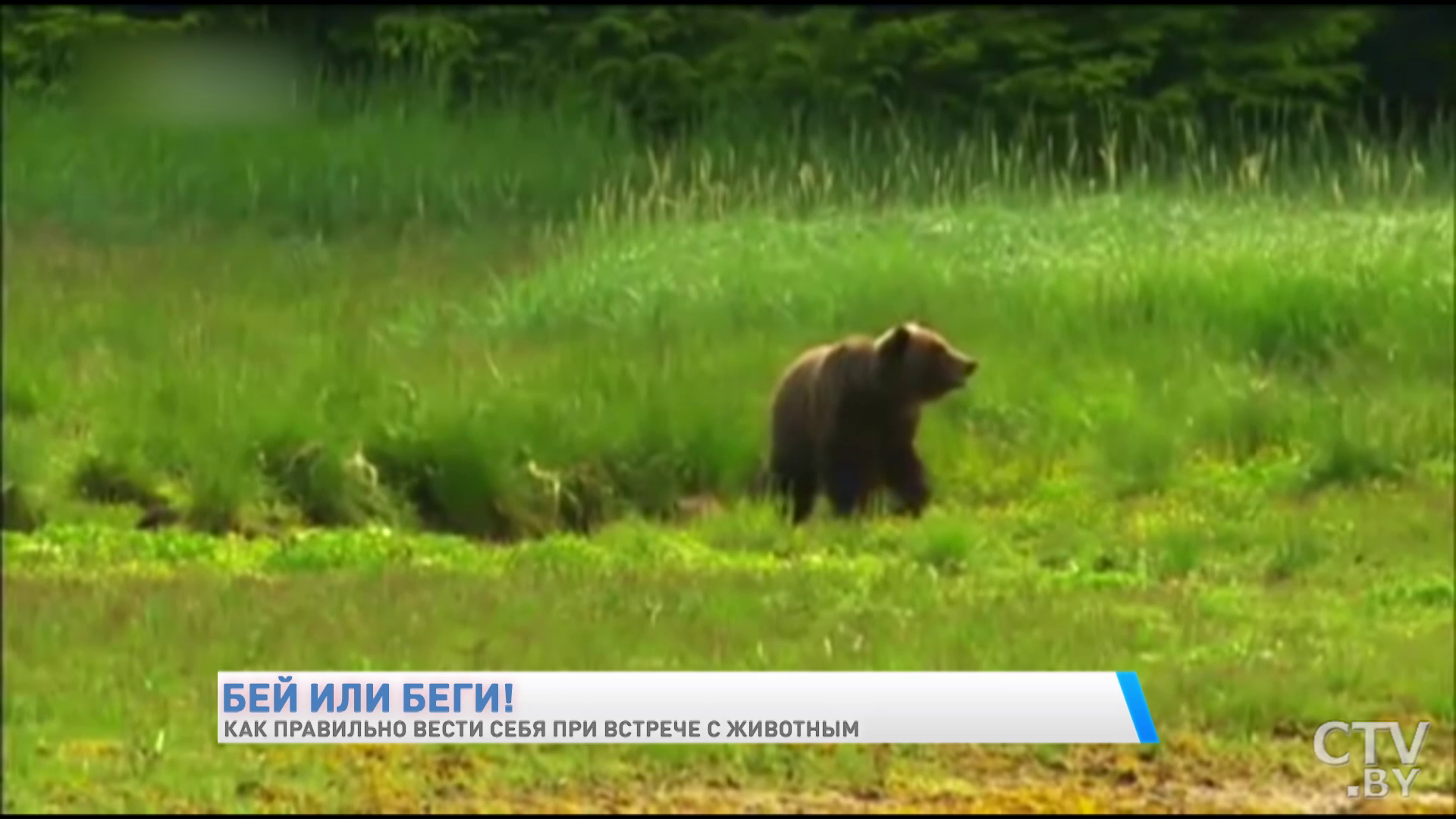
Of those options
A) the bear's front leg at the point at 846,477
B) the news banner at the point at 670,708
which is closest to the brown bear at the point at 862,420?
the bear's front leg at the point at 846,477

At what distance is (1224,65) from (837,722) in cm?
1769

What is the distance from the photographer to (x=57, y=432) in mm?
13086

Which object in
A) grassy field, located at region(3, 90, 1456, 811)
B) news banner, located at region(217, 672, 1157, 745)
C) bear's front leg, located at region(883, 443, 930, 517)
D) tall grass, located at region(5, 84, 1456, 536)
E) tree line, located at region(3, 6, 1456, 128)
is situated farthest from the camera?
tree line, located at region(3, 6, 1456, 128)

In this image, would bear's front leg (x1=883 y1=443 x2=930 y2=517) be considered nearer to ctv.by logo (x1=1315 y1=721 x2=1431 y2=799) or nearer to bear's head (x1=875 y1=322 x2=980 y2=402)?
bear's head (x1=875 y1=322 x2=980 y2=402)

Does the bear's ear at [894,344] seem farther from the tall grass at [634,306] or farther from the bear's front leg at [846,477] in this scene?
the tall grass at [634,306]

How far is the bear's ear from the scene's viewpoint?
1212 centimetres

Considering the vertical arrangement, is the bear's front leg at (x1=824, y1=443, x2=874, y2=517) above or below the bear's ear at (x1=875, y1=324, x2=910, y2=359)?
below

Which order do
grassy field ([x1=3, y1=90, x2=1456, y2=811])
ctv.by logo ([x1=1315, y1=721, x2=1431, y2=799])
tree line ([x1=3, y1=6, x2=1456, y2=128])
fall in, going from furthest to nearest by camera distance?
tree line ([x1=3, y1=6, x2=1456, y2=128]) < grassy field ([x1=3, y1=90, x2=1456, y2=811]) < ctv.by logo ([x1=1315, y1=721, x2=1431, y2=799])

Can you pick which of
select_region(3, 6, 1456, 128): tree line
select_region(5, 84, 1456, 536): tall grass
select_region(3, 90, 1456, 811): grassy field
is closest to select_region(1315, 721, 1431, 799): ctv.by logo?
select_region(3, 90, 1456, 811): grassy field

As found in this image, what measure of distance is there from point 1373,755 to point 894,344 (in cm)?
459

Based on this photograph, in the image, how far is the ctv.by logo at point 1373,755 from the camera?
7516mm

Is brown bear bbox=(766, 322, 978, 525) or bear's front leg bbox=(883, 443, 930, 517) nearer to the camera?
bear's front leg bbox=(883, 443, 930, 517)

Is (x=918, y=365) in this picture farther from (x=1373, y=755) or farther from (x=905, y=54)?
(x=905, y=54)

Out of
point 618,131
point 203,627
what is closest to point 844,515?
point 203,627
